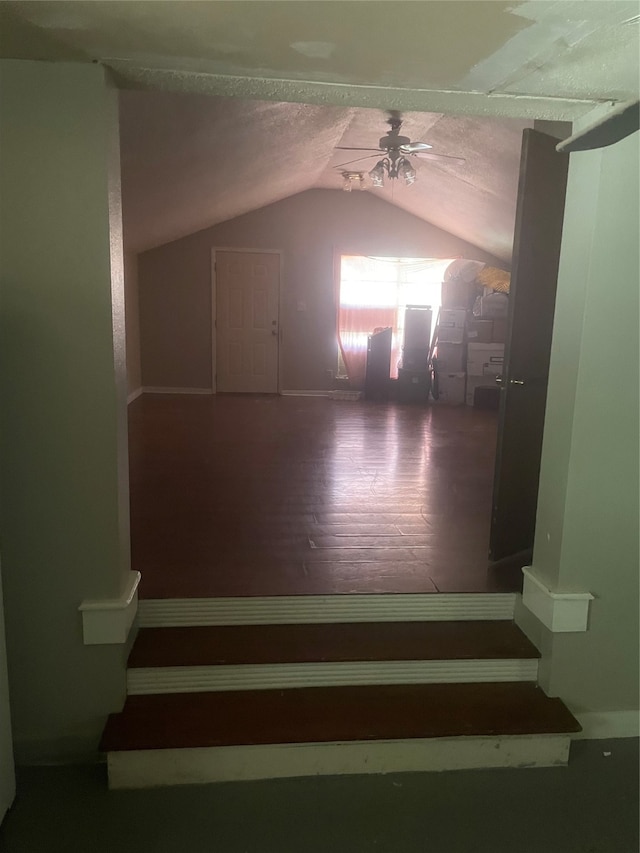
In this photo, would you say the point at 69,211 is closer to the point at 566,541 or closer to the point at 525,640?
the point at 566,541

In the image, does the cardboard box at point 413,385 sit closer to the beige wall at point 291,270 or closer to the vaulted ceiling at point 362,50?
the beige wall at point 291,270

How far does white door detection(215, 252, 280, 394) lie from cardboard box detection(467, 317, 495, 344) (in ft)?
8.15

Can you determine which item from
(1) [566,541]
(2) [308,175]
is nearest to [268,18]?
(1) [566,541]

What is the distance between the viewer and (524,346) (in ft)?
8.28

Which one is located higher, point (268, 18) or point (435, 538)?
point (268, 18)

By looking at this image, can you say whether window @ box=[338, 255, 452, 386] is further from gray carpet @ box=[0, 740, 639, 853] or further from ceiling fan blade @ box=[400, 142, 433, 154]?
gray carpet @ box=[0, 740, 639, 853]

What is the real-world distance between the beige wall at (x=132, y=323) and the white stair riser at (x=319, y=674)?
543 cm

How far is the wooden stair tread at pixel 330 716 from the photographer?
6.26 ft

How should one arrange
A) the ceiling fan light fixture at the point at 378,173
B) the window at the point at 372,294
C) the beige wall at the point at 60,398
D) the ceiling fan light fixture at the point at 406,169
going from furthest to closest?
the window at the point at 372,294 → the ceiling fan light fixture at the point at 378,173 → the ceiling fan light fixture at the point at 406,169 → the beige wall at the point at 60,398

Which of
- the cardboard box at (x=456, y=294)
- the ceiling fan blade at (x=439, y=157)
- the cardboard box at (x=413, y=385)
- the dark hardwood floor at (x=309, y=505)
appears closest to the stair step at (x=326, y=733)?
the dark hardwood floor at (x=309, y=505)

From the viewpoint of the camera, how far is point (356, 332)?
7.95m

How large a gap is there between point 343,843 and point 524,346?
6.27ft

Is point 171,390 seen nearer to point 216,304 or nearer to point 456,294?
point 216,304

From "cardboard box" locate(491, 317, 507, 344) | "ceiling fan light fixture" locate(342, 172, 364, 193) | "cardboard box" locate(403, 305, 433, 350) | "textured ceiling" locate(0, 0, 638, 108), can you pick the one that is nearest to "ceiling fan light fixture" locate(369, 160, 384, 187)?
"ceiling fan light fixture" locate(342, 172, 364, 193)
